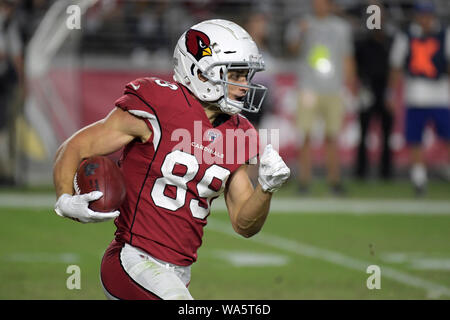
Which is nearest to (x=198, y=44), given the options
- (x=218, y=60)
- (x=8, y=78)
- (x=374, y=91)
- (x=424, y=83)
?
(x=218, y=60)

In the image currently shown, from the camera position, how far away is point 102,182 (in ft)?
11.2

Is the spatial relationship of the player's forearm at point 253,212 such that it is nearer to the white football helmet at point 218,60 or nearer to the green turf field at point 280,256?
the white football helmet at point 218,60

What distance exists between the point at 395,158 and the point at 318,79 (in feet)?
8.94

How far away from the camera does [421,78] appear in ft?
33.8

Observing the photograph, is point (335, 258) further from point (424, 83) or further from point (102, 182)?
point (424, 83)

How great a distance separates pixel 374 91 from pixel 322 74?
5.97ft

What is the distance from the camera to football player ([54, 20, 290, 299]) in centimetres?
355

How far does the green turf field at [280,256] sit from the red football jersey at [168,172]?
1539 millimetres

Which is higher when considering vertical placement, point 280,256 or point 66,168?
point 66,168

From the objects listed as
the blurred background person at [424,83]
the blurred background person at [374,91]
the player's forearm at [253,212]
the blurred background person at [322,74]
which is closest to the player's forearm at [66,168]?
the player's forearm at [253,212]

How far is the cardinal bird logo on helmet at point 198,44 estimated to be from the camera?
3.77 metres

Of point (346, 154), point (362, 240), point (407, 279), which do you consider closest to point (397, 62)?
point (346, 154)

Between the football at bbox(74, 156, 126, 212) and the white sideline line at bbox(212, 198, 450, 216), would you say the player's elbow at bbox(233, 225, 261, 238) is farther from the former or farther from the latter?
the white sideline line at bbox(212, 198, 450, 216)

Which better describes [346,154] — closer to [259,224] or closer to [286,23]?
[286,23]
